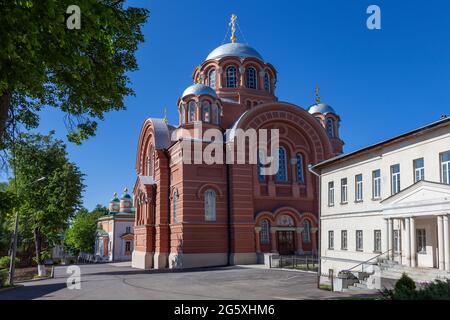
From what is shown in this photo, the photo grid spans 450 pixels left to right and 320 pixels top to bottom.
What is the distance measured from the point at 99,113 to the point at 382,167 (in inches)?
504

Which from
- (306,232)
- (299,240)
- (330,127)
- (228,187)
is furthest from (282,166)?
(330,127)

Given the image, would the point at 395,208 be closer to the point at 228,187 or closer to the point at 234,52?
the point at 228,187

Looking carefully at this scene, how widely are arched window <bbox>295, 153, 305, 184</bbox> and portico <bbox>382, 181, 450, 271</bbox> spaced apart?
1552cm

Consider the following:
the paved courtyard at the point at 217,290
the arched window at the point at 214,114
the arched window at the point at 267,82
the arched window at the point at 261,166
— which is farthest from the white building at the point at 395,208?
the arched window at the point at 267,82

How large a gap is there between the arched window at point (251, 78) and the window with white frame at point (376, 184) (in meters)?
20.1

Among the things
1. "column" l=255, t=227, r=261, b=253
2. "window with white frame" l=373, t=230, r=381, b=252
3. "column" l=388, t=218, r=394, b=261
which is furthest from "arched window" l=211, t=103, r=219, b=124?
"column" l=388, t=218, r=394, b=261

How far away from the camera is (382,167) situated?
19703 mm

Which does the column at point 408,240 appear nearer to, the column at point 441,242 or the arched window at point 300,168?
the column at point 441,242

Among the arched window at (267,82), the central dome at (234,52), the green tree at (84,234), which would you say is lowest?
the green tree at (84,234)

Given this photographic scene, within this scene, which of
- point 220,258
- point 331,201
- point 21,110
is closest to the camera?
point 21,110

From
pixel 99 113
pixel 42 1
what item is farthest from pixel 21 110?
pixel 42 1

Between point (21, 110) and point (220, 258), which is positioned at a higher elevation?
point (21, 110)

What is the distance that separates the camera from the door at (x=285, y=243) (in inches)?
1280

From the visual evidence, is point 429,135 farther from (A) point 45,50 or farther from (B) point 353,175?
(A) point 45,50
